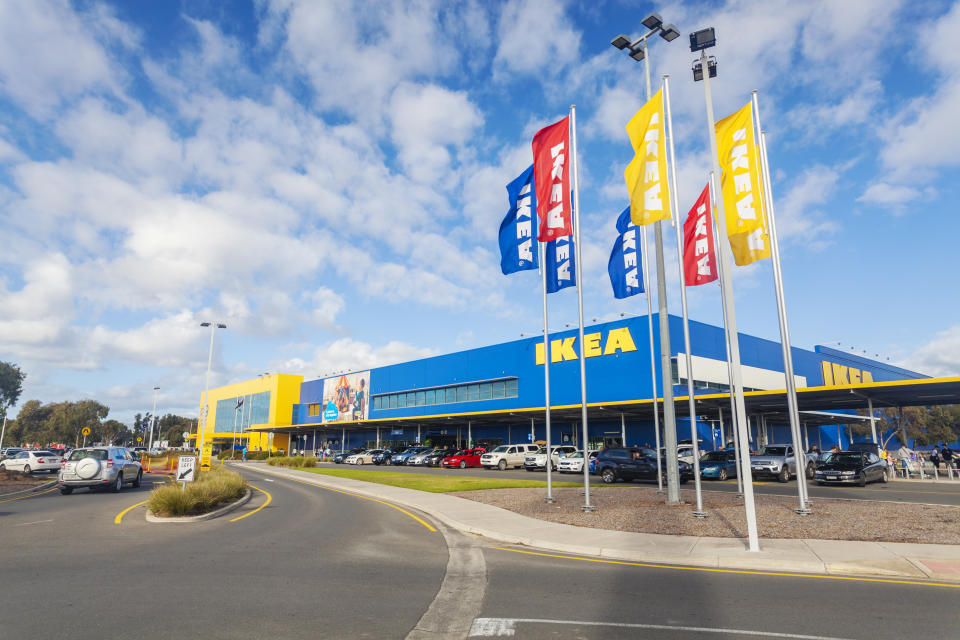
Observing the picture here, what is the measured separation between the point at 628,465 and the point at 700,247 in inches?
507

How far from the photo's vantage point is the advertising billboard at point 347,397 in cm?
7435

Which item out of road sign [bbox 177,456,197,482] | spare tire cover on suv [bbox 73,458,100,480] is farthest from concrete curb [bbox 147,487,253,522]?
spare tire cover on suv [bbox 73,458,100,480]

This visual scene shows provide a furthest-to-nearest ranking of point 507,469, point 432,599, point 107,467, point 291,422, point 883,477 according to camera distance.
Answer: point 291,422 < point 507,469 < point 883,477 < point 107,467 < point 432,599

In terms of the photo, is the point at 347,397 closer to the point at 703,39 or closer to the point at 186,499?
the point at 186,499

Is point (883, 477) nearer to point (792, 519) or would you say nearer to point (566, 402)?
A: point (792, 519)

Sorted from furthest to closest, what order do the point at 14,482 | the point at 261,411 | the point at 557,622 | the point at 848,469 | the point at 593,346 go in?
1. the point at 261,411
2. the point at 593,346
3. the point at 14,482
4. the point at 848,469
5. the point at 557,622

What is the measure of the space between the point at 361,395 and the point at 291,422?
78.2ft

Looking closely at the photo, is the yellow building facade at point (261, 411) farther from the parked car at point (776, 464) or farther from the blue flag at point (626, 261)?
the blue flag at point (626, 261)

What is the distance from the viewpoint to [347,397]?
7769 centimetres

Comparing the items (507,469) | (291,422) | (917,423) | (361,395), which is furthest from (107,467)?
(917,423)

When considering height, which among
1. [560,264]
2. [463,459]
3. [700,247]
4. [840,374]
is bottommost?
[463,459]

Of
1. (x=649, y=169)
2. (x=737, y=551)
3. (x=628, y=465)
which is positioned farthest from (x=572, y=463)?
(x=737, y=551)

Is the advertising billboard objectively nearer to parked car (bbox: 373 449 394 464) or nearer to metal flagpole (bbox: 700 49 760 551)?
parked car (bbox: 373 449 394 464)

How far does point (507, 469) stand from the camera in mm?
41719
